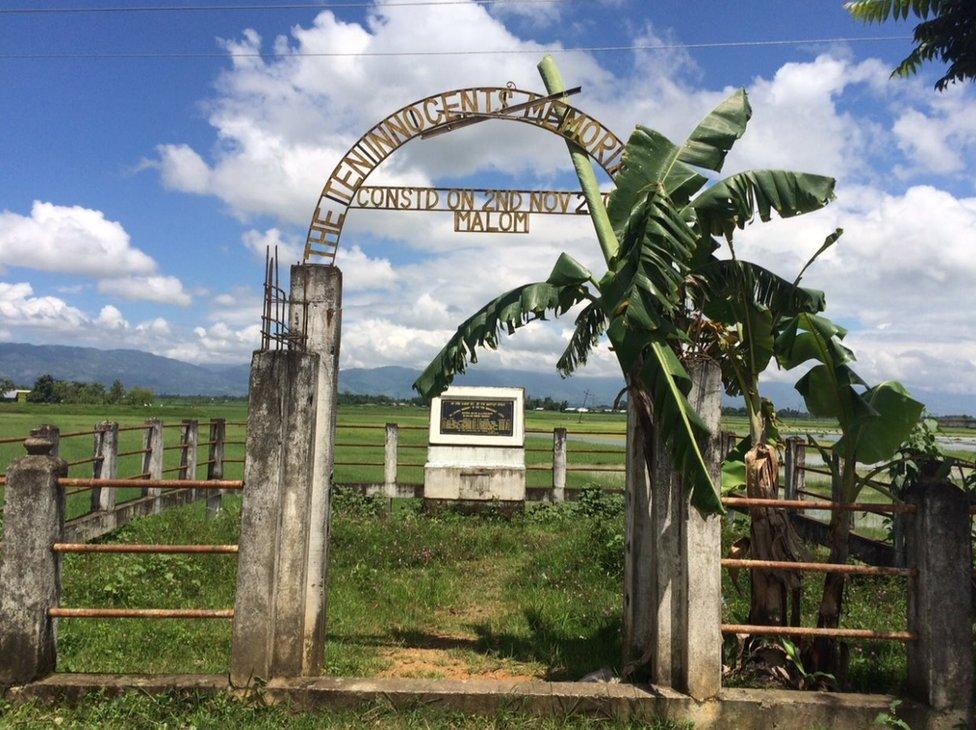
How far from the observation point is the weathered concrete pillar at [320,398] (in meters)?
4.50

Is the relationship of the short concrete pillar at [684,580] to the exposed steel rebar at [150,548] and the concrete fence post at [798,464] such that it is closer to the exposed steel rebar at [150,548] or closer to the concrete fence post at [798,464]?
the exposed steel rebar at [150,548]

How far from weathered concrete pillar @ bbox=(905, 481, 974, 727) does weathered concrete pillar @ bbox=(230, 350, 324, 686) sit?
145 inches

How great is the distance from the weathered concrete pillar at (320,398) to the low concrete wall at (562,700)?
1.55 ft

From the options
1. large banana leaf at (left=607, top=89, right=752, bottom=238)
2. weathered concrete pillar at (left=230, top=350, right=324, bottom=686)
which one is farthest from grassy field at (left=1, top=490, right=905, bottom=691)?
large banana leaf at (left=607, top=89, right=752, bottom=238)

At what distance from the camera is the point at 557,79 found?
5875mm

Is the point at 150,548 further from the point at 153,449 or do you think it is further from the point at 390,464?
the point at 390,464

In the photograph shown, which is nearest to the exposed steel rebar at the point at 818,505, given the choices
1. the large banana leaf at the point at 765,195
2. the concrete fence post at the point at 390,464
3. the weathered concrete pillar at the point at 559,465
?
the large banana leaf at the point at 765,195

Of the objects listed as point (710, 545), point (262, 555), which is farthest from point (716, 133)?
point (262, 555)

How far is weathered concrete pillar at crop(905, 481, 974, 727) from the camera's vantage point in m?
3.99

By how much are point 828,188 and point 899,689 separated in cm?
324

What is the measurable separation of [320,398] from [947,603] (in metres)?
4.00

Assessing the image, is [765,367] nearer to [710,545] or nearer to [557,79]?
[710,545]

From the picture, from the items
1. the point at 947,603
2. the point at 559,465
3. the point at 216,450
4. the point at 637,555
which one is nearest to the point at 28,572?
the point at 637,555

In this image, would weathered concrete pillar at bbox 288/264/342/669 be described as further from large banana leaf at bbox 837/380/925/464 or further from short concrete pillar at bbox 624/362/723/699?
large banana leaf at bbox 837/380/925/464
